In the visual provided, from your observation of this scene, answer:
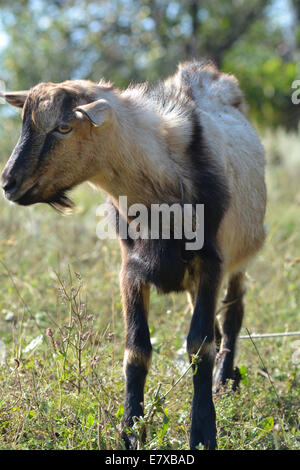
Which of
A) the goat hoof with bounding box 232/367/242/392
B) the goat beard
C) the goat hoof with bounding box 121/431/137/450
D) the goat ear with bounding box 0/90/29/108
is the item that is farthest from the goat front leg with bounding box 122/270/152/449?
the goat ear with bounding box 0/90/29/108

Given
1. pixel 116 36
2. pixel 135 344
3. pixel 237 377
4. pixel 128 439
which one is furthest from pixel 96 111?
pixel 116 36

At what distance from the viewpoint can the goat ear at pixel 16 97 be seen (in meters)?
3.91

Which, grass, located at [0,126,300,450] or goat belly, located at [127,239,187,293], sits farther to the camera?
goat belly, located at [127,239,187,293]

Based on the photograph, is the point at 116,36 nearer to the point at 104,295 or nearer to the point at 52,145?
the point at 104,295

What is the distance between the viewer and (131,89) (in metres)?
4.35

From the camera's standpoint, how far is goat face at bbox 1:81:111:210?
3557 millimetres

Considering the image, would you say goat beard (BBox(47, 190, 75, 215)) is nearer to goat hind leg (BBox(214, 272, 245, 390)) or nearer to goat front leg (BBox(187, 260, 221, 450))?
goat front leg (BBox(187, 260, 221, 450))

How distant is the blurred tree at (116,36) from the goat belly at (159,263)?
1163 cm

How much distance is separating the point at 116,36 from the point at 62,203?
12716 millimetres

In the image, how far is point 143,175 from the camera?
152 inches

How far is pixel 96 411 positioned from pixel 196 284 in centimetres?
100
